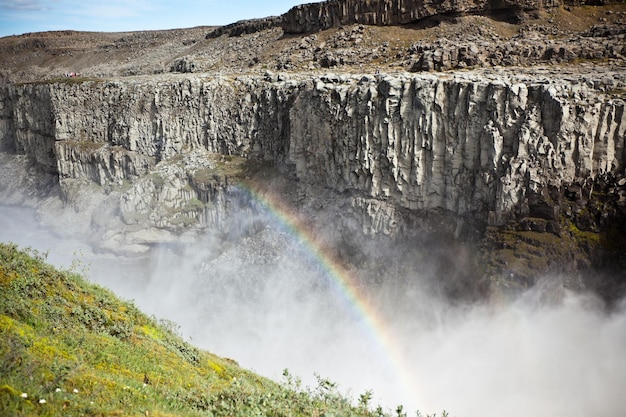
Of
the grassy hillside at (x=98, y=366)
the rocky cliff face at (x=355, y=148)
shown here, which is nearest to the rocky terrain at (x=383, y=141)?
the rocky cliff face at (x=355, y=148)

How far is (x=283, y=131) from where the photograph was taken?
43.7 m

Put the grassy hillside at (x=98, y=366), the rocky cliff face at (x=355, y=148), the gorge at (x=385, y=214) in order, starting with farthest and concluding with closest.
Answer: the rocky cliff face at (x=355, y=148) < the gorge at (x=385, y=214) < the grassy hillside at (x=98, y=366)

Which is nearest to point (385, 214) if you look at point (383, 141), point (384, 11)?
point (383, 141)

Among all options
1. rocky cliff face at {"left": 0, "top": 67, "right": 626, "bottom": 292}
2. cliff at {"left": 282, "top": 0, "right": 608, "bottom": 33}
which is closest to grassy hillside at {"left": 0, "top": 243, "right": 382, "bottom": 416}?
rocky cliff face at {"left": 0, "top": 67, "right": 626, "bottom": 292}

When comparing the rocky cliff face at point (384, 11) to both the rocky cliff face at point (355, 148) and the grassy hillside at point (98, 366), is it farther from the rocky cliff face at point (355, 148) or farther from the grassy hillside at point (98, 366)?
the grassy hillside at point (98, 366)

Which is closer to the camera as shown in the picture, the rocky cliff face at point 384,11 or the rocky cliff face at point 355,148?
the rocky cliff face at point 355,148

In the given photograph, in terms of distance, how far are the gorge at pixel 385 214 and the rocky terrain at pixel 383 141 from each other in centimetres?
15

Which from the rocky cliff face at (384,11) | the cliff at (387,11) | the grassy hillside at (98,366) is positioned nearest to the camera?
the grassy hillside at (98,366)

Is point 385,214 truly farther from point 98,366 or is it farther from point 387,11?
point 387,11

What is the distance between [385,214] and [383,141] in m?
5.05

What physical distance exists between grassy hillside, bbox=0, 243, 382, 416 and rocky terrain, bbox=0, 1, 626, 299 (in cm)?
2009

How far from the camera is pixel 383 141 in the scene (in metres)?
34.3

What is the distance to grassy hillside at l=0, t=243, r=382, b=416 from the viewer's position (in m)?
9.24

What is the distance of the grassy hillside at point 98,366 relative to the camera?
924 cm
